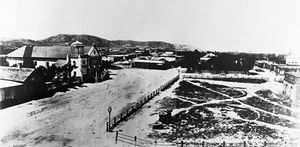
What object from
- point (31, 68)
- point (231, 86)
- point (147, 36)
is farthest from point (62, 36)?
point (231, 86)

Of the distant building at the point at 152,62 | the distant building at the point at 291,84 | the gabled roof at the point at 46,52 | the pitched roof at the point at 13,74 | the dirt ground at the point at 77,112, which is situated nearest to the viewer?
the dirt ground at the point at 77,112

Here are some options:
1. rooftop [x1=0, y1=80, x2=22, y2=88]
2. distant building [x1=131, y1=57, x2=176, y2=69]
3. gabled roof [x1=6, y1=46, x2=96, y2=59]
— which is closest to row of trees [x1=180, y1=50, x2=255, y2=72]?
distant building [x1=131, y1=57, x2=176, y2=69]

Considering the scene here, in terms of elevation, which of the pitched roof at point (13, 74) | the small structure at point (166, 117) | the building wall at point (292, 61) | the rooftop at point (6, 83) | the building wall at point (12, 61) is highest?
the building wall at point (292, 61)

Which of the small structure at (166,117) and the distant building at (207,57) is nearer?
the small structure at (166,117)

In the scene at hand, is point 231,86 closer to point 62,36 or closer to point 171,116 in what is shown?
point 171,116

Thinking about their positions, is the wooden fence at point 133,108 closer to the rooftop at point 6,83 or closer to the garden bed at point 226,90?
the garden bed at point 226,90

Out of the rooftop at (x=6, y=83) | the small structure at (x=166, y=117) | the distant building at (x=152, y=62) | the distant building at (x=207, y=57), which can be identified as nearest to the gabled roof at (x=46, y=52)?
the rooftop at (x=6, y=83)

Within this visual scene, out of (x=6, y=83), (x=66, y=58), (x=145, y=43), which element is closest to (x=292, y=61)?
(x=145, y=43)
